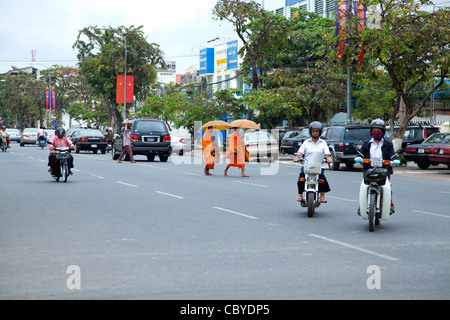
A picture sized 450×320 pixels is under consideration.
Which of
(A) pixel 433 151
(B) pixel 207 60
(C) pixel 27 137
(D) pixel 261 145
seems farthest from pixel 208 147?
(B) pixel 207 60

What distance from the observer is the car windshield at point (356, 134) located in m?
27.9

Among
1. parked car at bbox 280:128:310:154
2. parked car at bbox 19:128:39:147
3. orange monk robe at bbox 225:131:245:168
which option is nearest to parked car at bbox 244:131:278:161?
parked car at bbox 280:128:310:154

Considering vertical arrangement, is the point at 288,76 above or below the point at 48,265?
above

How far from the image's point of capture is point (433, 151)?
27016mm

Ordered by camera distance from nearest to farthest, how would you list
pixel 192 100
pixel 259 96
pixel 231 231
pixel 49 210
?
pixel 231 231 → pixel 49 210 → pixel 259 96 → pixel 192 100

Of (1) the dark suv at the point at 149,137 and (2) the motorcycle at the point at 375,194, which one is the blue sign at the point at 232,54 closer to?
(1) the dark suv at the point at 149,137

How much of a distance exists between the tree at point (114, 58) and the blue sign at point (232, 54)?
8.84m

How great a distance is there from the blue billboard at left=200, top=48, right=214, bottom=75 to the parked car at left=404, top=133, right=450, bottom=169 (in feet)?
161

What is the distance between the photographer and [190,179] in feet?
70.0

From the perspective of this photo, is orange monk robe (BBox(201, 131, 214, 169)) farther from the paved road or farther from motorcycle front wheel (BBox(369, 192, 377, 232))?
motorcycle front wheel (BBox(369, 192, 377, 232))

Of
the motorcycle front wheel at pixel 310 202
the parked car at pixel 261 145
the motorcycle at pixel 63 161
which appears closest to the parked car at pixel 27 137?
the parked car at pixel 261 145
